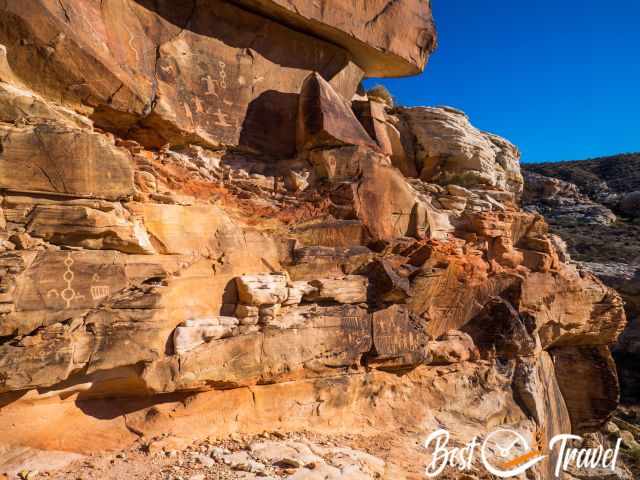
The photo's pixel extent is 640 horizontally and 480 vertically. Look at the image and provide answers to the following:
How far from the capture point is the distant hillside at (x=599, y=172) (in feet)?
120

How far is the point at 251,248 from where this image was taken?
603cm

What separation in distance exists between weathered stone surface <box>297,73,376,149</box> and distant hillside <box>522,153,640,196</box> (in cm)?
3501

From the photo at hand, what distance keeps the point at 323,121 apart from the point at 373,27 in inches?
121

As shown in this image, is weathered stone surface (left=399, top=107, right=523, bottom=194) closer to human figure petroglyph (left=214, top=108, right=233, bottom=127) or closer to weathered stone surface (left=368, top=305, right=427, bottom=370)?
weathered stone surface (left=368, top=305, right=427, bottom=370)

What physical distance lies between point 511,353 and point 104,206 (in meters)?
7.05

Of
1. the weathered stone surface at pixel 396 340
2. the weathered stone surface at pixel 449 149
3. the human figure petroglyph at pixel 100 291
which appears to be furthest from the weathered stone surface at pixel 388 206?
the human figure petroglyph at pixel 100 291

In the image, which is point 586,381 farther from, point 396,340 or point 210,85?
point 210,85

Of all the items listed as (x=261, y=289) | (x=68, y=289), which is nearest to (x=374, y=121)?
(x=261, y=289)

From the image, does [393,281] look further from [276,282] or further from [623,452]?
[623,452]

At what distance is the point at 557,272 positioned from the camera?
9.65 metres

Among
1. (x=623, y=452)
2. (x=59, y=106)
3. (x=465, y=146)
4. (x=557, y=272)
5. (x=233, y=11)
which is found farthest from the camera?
(x=623, y=452)

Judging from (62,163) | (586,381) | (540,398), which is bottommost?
(586,381)

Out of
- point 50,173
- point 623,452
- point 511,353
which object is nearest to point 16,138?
point 50,173

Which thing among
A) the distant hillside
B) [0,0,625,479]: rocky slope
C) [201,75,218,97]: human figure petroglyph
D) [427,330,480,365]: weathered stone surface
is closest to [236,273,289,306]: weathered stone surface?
[0,0,625,479]: rocky slope
